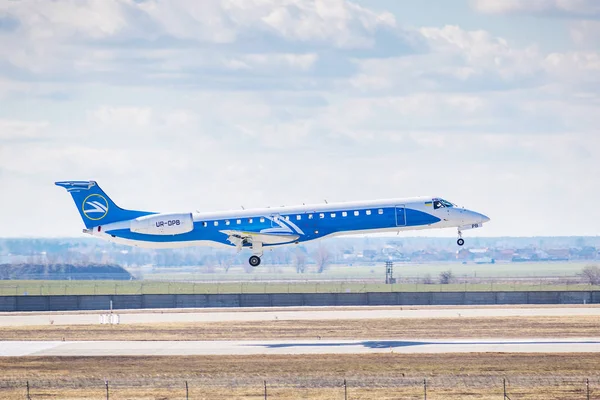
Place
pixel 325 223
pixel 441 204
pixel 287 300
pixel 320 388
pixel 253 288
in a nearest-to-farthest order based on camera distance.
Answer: pixel 320 388 → pixel 325 223 → pixel 441 204 → pixel 287 300 → pixel 253 288

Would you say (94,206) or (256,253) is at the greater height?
(94,206)

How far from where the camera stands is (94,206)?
73.2 meters

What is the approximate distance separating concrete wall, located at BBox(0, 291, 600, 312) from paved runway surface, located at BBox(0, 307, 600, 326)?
450cm

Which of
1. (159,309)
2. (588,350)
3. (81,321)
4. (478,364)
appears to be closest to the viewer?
(478,364)

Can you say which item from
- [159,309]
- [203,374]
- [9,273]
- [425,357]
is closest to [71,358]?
[203,374]

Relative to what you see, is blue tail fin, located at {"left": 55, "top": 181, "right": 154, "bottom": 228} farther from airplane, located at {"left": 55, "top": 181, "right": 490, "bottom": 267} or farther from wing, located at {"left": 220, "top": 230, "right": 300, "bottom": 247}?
wing, located at {"left": 220, "top": 230, "right": 300, "bottom": 247}

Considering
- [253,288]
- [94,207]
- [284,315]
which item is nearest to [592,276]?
[253,288]

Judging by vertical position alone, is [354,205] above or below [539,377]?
above

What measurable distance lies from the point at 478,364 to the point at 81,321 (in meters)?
32.8

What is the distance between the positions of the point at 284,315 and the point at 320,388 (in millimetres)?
31989

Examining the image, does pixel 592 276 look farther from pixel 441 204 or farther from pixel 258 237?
pixel 258 237

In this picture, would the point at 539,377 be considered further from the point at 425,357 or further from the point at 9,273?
the point at 9,273

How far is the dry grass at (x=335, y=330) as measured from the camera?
208 feet

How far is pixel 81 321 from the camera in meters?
76.1
